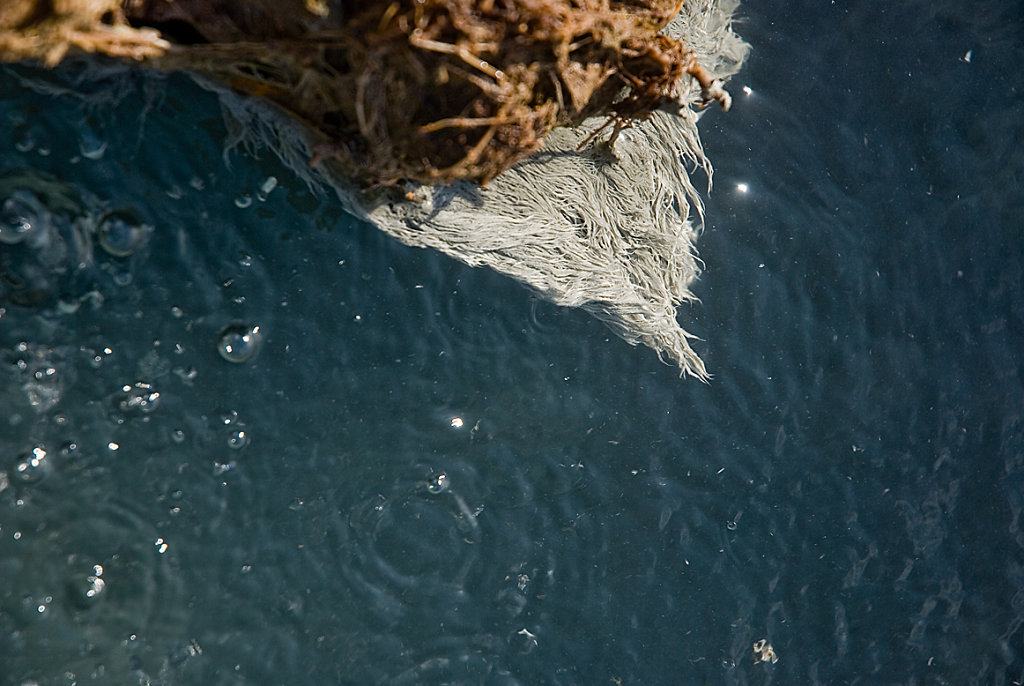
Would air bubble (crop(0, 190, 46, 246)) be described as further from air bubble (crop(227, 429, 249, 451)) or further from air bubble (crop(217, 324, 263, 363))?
air bubble (crop(227, 429, 249, 451))

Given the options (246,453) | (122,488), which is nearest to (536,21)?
(246,453)

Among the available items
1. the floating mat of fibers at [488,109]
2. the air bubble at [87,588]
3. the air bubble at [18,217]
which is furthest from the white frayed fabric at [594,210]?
the air bubble at [87,588]

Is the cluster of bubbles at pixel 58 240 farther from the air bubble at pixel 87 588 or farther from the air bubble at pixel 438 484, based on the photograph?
the air bubble at pixel 438 484

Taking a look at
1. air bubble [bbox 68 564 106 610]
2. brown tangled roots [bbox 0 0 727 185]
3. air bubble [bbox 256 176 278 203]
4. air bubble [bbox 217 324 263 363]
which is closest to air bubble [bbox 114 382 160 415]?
air bubble [bbox 217 324 263 363]

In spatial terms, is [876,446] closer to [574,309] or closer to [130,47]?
[574,309]

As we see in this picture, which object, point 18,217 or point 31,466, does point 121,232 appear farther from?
point 31,466

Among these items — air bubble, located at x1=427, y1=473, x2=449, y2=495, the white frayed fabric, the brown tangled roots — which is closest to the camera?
the brown tangled roots

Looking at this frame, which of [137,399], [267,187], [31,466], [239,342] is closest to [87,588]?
[31,466]
